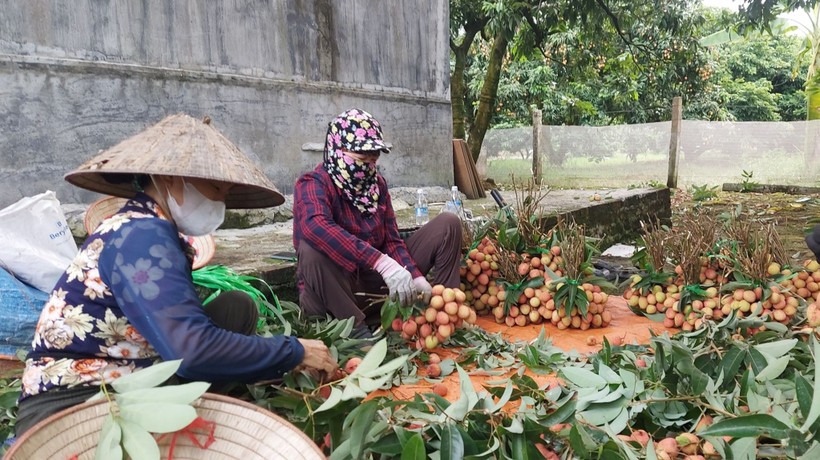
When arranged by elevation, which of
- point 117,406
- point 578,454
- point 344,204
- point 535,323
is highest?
point 344,204

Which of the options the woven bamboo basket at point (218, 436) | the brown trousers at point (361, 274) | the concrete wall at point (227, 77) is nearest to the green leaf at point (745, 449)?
the woven bamboo basket at point (218, 436)

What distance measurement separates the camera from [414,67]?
6355mm

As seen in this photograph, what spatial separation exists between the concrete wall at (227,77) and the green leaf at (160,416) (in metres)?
2.98

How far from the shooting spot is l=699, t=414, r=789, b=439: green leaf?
1262mm

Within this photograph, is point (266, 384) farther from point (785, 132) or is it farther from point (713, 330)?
point (785, 132)

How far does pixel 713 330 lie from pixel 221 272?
199 cm

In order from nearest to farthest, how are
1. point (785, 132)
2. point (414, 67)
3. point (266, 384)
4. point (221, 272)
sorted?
point (266, 384) → point (221, 272) → point (414, 67) → point (785, 132)

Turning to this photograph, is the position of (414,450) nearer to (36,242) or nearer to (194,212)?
(194,212)

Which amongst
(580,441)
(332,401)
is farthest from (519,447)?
(332,401)

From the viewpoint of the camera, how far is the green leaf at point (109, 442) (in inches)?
44.6

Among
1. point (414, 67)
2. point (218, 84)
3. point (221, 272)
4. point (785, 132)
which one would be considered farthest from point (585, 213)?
point (785, 132)

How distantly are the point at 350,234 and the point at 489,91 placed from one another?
727 cm

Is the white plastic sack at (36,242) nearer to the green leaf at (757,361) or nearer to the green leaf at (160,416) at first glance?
the green leaf at (160,416)

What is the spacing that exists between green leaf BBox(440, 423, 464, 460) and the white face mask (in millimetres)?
767
